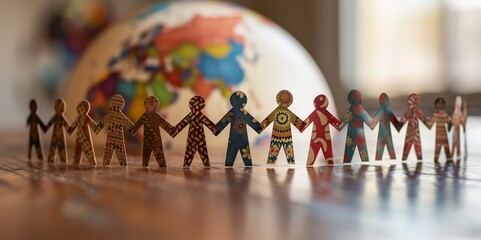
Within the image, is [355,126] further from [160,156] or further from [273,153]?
Answer: [160,156]

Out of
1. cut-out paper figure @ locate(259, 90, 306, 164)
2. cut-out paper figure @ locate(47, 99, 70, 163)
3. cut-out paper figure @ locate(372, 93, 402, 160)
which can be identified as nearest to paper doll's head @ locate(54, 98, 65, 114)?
cut-out paper figure @ locate(47, 99, 70, 163)

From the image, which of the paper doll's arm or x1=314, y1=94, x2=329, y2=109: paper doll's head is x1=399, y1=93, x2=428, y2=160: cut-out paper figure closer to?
x1=314, y1=94, x2=329, y2=109: paper doll's head

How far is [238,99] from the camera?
756mm

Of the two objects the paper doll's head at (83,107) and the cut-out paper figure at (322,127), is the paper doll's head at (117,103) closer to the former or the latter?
the paper doll's head at (83,107)

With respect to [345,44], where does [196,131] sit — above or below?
below

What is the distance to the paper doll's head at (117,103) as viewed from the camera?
2.48 ft

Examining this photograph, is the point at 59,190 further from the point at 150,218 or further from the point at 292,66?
the point at 292,66

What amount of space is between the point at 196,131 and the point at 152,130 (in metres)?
0.05

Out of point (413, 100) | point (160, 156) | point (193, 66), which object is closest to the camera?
point (160, 156)

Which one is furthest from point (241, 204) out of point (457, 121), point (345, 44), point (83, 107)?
point (345, 44)

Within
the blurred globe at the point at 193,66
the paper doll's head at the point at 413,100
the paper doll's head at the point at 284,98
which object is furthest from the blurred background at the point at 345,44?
the paper doll's head at the point at 284,98

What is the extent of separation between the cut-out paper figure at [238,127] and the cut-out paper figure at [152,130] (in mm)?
60

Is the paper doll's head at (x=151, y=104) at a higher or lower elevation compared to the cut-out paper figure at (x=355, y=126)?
higher

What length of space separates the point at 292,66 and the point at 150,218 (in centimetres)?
95
